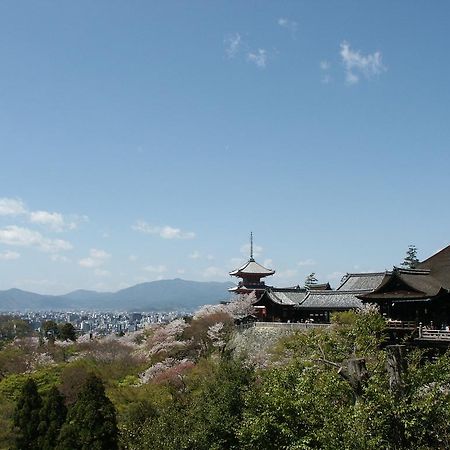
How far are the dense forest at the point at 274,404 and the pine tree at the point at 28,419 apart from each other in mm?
41

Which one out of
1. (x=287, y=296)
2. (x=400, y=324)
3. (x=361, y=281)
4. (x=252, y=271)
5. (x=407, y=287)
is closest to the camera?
(x=400, y=324)

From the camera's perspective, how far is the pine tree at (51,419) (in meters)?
20.6

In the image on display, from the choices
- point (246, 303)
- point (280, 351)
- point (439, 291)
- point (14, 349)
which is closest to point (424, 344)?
point (439, 291)

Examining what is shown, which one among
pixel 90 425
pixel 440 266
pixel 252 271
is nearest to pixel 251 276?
pixel 252 271

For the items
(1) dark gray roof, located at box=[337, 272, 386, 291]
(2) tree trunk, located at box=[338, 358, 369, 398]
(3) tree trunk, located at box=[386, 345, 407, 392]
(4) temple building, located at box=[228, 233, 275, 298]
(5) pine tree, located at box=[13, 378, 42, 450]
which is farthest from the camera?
(4) temple building, located at box=[228, 233, 275, 298]

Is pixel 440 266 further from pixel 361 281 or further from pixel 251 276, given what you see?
pixel 251 276

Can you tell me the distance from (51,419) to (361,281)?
20619 mm

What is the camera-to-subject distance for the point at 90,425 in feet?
61.5

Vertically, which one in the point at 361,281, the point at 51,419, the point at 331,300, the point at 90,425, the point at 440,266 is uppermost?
the point at 440,266

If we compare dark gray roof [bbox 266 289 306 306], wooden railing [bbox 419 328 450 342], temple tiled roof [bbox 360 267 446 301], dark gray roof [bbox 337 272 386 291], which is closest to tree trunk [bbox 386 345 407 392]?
wooden railing [bbox 419 328 450 342]

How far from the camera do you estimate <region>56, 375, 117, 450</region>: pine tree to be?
61.0 feet

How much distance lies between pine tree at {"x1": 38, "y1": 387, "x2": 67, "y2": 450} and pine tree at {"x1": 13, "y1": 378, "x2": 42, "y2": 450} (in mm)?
336

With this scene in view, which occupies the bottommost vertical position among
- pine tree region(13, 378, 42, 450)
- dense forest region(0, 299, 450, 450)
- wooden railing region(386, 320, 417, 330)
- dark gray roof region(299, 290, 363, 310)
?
pine tree region(13, 378, 42, 450)

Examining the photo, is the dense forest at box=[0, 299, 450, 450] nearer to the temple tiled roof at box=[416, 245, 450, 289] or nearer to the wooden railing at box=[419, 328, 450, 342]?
the wooden railing at box=[419, 328, 450, 342]
